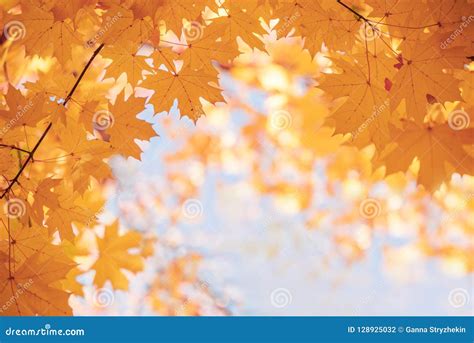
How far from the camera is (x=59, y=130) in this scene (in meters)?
1.89

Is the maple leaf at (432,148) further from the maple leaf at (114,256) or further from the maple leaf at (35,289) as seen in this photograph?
the maple leaf at (114,256)

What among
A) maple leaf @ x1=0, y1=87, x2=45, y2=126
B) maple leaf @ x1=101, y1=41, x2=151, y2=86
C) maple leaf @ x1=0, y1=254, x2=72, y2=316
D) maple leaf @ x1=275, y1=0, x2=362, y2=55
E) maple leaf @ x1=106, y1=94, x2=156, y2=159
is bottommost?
maple leaf @ x1=0, y1=254, x2=72, y2=316

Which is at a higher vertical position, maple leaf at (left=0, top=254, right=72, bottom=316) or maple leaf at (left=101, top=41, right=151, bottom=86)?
maple leaf at (left=101, top=41, right=151, bottom=86)

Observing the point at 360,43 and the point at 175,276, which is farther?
the point at 175,276

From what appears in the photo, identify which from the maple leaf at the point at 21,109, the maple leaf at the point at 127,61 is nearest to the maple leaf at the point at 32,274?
the maple leaf at the point at 21,109

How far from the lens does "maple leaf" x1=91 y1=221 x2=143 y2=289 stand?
2.79 meters

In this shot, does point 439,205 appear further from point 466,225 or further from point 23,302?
point 23,302

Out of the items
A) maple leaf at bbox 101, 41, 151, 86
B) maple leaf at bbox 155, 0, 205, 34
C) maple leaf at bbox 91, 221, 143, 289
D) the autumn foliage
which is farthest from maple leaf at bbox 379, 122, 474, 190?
maple leaf at bbox 91, 221, 143, 289

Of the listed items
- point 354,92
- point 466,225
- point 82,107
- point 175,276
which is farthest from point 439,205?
point 82,107

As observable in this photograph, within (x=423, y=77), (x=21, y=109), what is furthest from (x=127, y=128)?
(x=423, y=77)

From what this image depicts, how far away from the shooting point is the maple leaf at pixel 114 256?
110 inches

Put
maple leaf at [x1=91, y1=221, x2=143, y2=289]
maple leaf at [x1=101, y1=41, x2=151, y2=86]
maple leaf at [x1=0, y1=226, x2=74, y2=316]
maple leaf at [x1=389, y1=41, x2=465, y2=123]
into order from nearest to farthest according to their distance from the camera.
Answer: maple leaf at [x1=389, y1=41, x2=465, y2=123] < maple leaf at [x1=0, y1=226, x2=74, y2=316] < maple leaf at [x1=101, y1=41, x2=151, y2=86] < maple leaf at [x1=91, y1=221, x2=143, y2=289]

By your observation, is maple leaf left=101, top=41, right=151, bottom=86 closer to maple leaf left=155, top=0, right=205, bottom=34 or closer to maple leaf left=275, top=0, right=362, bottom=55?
maple leaf left=155, top=0, right=205, bottom=34

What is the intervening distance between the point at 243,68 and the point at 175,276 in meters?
3.57
